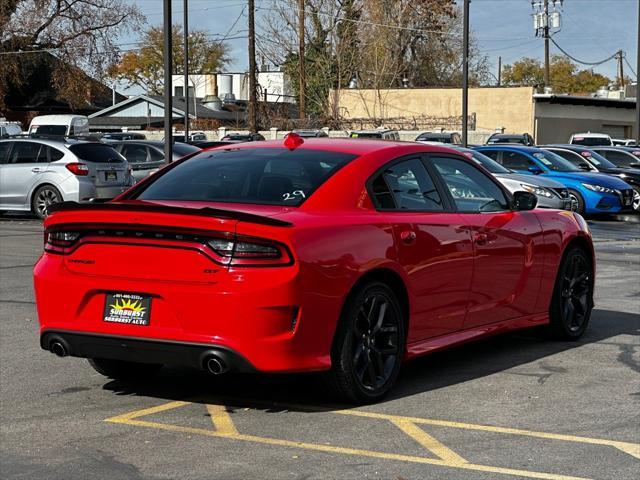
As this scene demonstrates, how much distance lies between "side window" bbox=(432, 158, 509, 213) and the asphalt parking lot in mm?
1119

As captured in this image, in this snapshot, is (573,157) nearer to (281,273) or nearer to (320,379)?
(320,379)

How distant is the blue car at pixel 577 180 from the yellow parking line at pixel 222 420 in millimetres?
18940

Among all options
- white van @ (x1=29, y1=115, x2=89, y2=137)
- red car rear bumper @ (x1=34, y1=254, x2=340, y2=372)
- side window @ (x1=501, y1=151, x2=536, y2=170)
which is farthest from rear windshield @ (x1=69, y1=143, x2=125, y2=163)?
white van @ (x1=29, y1=115, x2=89, y2=137)

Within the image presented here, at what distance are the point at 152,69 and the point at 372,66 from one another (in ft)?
124

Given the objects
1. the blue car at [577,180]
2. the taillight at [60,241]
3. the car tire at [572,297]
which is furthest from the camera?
the blue car at [577,180]

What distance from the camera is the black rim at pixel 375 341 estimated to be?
666 cm

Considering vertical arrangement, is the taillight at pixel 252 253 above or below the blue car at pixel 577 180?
above

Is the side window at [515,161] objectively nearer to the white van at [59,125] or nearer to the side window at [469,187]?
the side window at [469,187]

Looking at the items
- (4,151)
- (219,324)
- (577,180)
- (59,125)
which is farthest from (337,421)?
(59,125)

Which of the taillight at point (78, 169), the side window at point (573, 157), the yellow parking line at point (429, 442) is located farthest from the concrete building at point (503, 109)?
the yellow parking line at point (429, 442)

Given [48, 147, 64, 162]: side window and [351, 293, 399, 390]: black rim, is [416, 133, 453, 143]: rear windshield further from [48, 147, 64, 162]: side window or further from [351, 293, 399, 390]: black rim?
[351, 293, 399, 390]: black rim

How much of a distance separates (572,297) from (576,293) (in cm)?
9

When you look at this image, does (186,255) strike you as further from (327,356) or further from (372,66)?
(372,66)

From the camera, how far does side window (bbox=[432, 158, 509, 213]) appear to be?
7.85m
